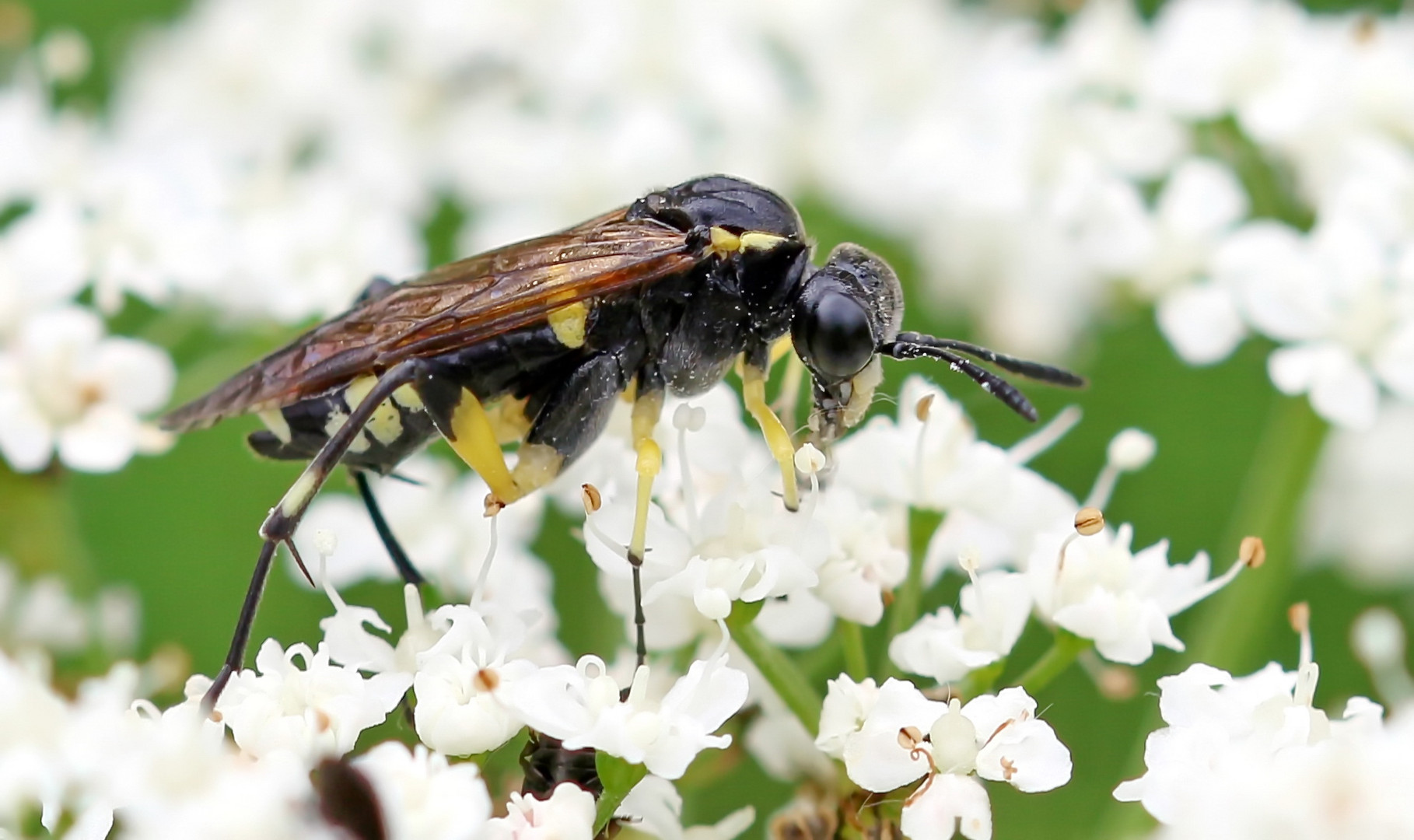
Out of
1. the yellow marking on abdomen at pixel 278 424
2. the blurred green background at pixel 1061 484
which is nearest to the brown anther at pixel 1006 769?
the blurred green background at pixel 1061 484

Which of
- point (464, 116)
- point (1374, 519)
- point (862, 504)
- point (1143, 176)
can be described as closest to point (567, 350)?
point (862, 504)

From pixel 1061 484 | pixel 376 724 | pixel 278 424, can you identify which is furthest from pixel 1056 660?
pixel 1061 484

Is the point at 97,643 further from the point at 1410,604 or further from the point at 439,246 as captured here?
the point at 1410,604

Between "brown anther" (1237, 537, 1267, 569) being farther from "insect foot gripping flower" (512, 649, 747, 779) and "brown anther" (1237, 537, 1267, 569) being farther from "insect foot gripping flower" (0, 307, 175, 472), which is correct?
"insect foot gripping flower" (0, 307, 175, 472)

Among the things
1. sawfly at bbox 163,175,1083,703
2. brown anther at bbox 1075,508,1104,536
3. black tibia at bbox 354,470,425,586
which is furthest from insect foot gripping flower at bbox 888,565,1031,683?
black tibia at bbox 354,470,425,586

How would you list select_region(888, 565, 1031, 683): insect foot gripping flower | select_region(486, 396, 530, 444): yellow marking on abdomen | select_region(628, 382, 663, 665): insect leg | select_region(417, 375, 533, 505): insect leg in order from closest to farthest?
select_region(888, 565, 1031, 683): insect foot gripping flower, select_region(628, 382, 663, 665): insect leg, select_region(417, 375, 533, 505): insect leg, select_region(486, 396, 530, 444): yellow marking on abdomen

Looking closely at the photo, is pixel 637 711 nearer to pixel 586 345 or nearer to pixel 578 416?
pixel 578 416

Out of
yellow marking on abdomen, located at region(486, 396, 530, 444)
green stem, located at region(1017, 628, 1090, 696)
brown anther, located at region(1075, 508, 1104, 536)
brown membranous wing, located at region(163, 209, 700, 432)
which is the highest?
brown membranous wing, located at region(163, 209, 700, 432)
